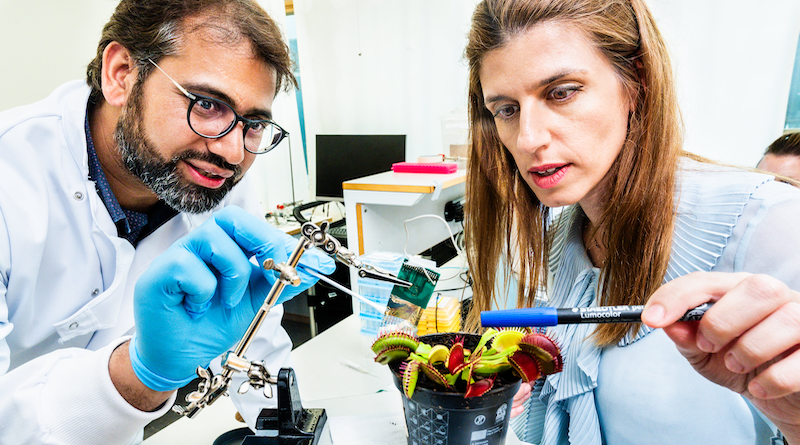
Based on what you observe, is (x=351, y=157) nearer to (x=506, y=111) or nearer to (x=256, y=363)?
(x=506, y=111)

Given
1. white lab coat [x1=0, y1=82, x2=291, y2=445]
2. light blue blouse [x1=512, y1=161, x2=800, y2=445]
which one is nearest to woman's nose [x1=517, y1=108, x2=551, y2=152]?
light blue blouse [x1=512, y1=161, x2=800, y2=445]

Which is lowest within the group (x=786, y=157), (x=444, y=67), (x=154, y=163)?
(x=786, y=157)

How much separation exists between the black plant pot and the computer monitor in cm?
230

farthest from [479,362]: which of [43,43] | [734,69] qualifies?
[43,43]

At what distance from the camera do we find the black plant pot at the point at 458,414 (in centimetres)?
52

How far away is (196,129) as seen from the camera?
3.22ft

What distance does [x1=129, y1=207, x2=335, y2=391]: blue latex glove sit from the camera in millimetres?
666

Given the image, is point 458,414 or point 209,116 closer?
point 458,414

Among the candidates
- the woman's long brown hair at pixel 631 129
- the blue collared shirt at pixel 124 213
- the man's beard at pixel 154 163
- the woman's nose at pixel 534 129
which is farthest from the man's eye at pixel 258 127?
the woman's nose at pixel 534 129

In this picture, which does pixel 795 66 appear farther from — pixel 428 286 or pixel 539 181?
pixel 428 286

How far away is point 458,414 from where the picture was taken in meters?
0.52

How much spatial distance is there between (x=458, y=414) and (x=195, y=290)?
430 mm

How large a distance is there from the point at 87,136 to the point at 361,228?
2.97ft

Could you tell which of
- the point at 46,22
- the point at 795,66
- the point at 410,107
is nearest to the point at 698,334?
the point at 795,66
